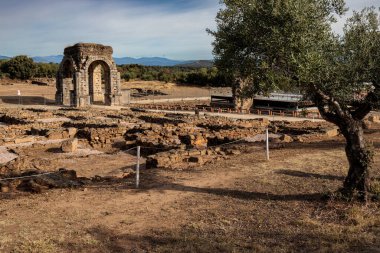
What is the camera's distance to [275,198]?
1065 cm

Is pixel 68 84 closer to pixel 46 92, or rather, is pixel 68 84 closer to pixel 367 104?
pixel 46 92

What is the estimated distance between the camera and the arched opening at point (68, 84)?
46816 millimetres

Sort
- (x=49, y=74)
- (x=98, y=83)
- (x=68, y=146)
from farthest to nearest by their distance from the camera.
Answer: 1. (x=49, y=74)
2. (x=98, y=83)
3. (x=68, y=146)

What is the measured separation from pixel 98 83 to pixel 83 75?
8.03m

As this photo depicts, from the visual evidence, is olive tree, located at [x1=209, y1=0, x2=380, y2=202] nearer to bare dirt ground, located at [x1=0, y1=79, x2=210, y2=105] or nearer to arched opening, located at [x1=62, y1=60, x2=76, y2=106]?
arched opening, located at [x1=62, y1=60, x2=76, y2=106]

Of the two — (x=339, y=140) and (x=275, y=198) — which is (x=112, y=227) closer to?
(x=275, y=198)

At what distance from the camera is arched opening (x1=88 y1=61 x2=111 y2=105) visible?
48562 millimetres

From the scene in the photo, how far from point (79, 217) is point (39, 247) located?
→ 1.88 meters

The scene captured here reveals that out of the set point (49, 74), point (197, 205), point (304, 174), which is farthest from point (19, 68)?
point (197, 205)

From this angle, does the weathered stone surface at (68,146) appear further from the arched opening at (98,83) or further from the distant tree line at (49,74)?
the distant tree line at (49,74)

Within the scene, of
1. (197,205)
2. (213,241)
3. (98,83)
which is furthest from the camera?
(98,83)

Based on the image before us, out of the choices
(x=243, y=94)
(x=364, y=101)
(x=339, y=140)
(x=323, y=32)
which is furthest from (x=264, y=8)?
(x=339, y=140)

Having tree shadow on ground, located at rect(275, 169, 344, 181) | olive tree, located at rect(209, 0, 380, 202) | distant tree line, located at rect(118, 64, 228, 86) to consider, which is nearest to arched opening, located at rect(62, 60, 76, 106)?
distant tree line, located at rect(118, 64, 228, 86)

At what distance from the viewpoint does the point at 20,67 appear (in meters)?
81.4
